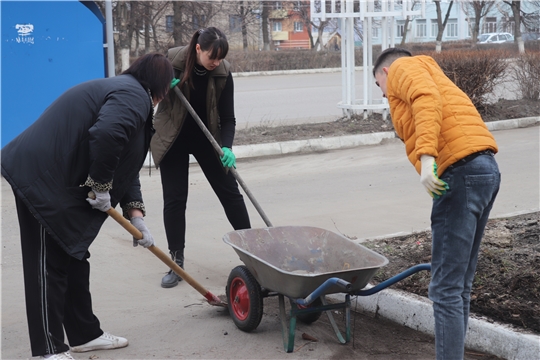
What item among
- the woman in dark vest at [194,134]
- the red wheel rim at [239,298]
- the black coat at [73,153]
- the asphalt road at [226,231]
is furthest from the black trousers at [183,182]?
the black coat at [73,153]

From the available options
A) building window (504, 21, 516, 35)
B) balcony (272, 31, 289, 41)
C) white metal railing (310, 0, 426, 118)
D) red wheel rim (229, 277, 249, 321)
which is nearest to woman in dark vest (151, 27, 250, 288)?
red wheel rim (229, 277, 249, 321)

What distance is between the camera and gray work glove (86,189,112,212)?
3.09 meters

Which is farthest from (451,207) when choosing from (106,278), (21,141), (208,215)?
(208,215)

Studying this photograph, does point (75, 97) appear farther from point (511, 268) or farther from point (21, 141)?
point (511, 268)

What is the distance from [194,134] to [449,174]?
7.14 feet

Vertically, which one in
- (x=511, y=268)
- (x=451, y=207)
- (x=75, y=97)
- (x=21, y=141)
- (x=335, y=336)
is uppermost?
(x=75, y=97)

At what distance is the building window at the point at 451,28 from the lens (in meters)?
64.6

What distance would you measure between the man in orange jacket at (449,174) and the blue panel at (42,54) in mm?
A: 6373

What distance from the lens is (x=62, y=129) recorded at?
309cm

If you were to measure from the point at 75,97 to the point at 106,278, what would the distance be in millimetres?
1907

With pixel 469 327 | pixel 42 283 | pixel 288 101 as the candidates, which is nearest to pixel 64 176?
pixel 42 283

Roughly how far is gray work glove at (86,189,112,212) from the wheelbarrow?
2.32 feet

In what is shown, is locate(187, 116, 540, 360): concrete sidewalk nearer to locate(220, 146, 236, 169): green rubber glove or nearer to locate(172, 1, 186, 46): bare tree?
locate(220, 146, 236, 169): green rubber glove

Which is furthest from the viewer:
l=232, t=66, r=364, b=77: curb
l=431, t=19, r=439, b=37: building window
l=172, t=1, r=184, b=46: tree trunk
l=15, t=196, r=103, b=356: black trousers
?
l=431, t=19, r=439, b=37: building window
